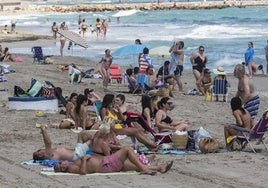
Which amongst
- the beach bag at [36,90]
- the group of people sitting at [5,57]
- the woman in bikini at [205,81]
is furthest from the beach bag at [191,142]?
the group of people sitting at [5,57]

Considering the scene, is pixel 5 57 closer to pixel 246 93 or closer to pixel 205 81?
pixel 205 81

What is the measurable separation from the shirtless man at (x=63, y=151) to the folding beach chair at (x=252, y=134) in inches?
86.9

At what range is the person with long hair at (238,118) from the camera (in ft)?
34.5

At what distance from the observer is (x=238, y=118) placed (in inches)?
413

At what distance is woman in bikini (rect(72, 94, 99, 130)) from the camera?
1182 cm

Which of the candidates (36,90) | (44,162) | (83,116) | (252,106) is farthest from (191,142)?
(36,90)

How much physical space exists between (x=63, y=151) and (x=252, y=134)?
2609mm

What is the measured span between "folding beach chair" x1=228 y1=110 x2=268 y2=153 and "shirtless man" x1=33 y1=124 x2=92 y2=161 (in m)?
2.21

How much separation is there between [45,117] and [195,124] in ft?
8.73

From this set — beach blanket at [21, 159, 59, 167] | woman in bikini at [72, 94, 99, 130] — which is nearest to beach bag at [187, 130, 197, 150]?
woman in bikini at [72, 94, 99, 130]

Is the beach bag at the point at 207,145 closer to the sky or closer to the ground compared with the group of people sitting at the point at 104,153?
closer to the ground

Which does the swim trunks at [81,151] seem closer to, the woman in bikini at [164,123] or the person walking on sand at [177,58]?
the woman in bikini at [164,123]

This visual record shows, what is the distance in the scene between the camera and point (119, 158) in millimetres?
8805

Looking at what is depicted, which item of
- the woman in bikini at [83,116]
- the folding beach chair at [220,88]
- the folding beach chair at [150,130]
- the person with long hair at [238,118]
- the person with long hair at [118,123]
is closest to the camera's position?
the person with long hair at [118,123]
